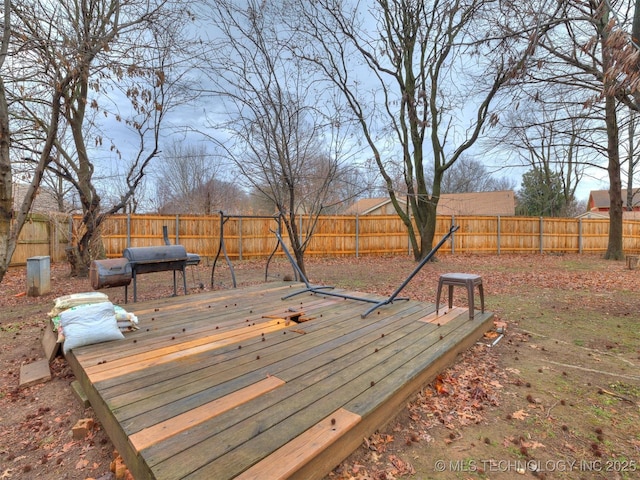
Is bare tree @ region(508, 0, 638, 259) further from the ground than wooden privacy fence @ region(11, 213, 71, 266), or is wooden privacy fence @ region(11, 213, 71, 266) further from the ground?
bare tree @ region(508, 0, 638, 259)

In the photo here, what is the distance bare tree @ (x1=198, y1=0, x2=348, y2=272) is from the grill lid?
1990mm

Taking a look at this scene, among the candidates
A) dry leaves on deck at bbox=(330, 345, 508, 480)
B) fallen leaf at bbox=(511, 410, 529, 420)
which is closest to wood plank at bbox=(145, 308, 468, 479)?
dry leaves on deck at bbox=(330, 345, 508, 480)

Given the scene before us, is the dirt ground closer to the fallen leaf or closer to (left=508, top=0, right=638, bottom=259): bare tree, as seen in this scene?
the fallen leaf

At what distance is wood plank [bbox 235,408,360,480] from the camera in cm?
128

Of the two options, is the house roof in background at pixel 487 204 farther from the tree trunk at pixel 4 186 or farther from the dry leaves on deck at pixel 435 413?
the dry leaves on deck at pixel 435 413

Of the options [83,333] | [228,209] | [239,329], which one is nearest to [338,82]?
[239,329]

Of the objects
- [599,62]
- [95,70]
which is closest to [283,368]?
[95,70]

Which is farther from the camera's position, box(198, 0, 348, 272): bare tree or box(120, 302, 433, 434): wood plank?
box(198, 0, 348, 272): bare tree

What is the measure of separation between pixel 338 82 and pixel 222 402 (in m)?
7.51

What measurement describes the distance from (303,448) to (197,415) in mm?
622

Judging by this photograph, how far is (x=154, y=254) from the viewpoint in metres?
4.67

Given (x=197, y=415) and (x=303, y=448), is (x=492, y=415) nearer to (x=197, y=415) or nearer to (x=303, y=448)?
(x=303, y=448)

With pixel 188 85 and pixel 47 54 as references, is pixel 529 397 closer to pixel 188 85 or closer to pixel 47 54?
pixel 47 54

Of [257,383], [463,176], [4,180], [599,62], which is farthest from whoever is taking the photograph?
[463,176]
